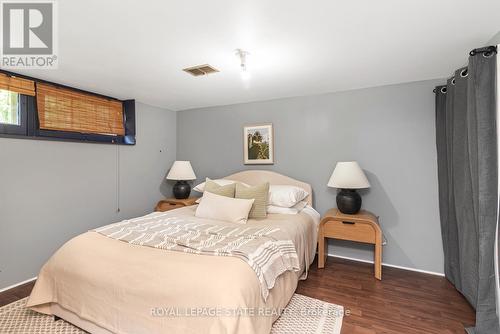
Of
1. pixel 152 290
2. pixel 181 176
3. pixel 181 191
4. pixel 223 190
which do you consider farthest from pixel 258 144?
pixel 152 290

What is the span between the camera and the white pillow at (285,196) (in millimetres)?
2881

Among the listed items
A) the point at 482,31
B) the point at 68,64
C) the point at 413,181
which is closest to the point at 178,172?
the point at 68,64

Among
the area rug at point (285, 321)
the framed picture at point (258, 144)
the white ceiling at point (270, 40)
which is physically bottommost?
the area rug at point (285, 321)

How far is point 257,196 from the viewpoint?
9.10ft

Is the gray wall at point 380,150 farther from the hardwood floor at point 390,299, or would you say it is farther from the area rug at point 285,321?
the area rug at point 285,321

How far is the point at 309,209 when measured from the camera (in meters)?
3.11

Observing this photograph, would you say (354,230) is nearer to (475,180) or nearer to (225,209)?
(475,180)

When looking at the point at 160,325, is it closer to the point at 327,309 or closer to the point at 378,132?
the point at 327,309

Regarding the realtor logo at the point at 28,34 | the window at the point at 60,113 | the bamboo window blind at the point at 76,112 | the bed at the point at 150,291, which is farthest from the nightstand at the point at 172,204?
the realtor logo at the point at 28,34

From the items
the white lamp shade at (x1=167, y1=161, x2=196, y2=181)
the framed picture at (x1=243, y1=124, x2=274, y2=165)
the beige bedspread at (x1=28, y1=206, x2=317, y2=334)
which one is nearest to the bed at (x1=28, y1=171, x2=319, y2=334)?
the beige bedspread at (x1=28, y1=206, x2=317, y2=334)

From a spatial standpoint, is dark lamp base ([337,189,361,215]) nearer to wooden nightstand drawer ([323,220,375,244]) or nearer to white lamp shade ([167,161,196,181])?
wooden nightstand drawer ([323,220,375,244])

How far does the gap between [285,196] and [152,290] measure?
182 centimetres

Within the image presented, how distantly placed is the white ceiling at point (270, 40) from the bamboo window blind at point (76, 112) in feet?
0.58

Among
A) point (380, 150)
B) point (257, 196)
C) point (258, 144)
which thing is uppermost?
point (258, 144)
